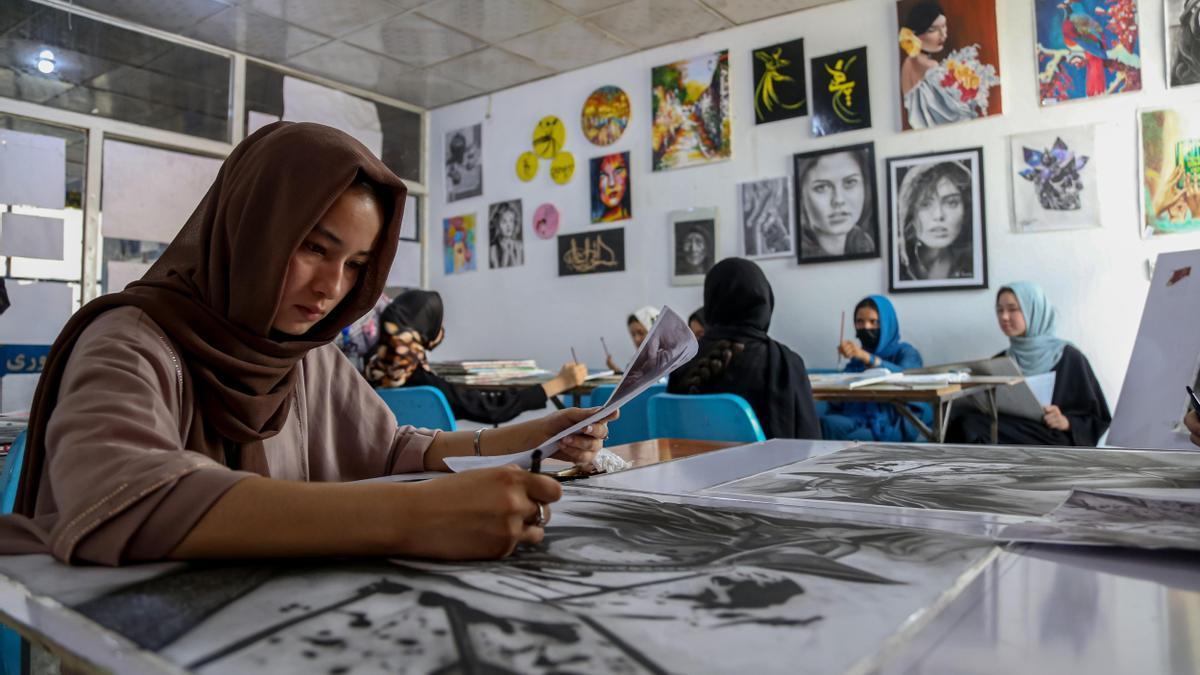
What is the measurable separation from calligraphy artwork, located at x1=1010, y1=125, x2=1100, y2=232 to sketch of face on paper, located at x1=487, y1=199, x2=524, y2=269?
2833 millimetres

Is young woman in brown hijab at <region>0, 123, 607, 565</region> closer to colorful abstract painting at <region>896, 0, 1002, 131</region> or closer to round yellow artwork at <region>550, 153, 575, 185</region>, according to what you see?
colorful abstract painting at <region>896, 0, 1002, 131</region>

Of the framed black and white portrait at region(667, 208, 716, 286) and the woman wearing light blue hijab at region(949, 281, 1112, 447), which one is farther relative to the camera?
the framed black and white portrait at region(667, 208, 716, 286)

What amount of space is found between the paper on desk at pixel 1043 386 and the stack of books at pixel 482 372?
2170 millimetres

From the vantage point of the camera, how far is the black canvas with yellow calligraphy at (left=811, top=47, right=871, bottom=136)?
3762 mm

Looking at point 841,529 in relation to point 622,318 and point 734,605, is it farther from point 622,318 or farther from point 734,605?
point 622,318

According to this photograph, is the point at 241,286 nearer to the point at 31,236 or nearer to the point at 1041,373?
the point at 1041,373

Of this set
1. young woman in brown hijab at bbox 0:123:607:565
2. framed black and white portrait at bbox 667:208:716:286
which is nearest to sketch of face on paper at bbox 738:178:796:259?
framed black and white portrait at bbox 667:208:716:286

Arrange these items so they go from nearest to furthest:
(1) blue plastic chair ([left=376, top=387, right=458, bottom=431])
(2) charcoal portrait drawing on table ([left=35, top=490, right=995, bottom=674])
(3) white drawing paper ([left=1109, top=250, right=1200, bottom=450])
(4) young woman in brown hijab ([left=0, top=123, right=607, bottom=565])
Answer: (2) charcoal portrait drawing on table ([left=35, top=490, right=995, bottom=674])
(4) young woman in brown hijab ([left=0, top=123, right=607, bottom=565])
(3) white drawing paper ([left=1109, top=250, right=1200, bottom=450])
(1) blue plastic chair ([left=376, top=387, right=458, bottom=431])

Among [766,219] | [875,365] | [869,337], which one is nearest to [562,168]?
[766,219]

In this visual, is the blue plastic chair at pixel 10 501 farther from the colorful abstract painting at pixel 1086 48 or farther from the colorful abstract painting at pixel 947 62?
the colorful abstract painting at pixel 1086 48

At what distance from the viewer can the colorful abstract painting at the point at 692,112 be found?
4141 mm

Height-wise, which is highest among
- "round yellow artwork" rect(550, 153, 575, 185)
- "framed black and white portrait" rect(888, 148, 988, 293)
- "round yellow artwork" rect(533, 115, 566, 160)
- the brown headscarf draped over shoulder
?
"round yellow artwork" rect(533, 115, 566, 160)

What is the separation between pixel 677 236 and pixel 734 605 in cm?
395

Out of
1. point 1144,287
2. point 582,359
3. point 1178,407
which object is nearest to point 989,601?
point 1178,407
